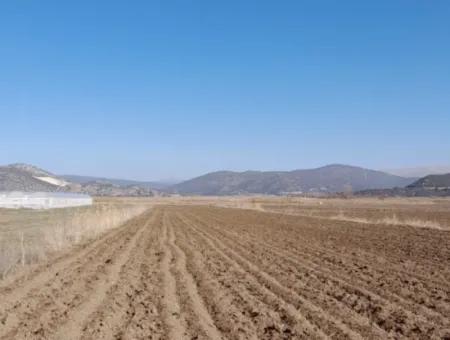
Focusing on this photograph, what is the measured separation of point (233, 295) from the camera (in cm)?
1151

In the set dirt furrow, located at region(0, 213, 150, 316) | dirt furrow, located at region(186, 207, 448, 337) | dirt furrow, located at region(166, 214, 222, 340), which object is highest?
dirt furrow, located at region(0, 213, 150, 316)

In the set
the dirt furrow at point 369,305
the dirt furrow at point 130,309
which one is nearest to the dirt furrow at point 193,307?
the dirt furrow at point 130,309

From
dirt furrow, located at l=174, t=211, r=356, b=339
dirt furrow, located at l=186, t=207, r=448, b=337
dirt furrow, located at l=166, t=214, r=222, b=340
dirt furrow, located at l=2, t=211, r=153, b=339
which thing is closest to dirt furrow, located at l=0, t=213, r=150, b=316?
dirt furrow, located at l=2, t=211, r=153, b=339

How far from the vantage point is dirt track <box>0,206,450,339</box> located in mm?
8711

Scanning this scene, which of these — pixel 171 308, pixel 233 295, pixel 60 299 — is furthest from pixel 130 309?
pixel 233 295

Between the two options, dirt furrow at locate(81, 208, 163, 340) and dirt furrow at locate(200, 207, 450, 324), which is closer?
dirt furrow at locate(81, 208, 163, 340)

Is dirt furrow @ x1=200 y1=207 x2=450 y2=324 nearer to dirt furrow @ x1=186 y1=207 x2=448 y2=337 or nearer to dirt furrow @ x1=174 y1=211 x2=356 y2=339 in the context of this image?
dirt furrow @ x1=186 y1=207 x2=448 y2=337

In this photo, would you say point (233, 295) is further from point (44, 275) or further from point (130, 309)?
point (44, 275)

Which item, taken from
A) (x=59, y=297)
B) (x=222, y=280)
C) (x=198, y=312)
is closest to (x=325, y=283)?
(x=222, y=280)

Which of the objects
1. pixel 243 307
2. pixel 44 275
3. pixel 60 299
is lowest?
pixel 243 307

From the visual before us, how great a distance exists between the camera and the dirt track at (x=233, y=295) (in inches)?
343

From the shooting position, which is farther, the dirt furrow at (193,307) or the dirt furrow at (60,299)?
the dirt furrow at (60,299)

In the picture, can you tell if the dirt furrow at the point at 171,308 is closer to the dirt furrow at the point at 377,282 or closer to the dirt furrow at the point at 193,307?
the dirt furrow at the point at 193,307

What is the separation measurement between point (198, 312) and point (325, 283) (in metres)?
4.24
